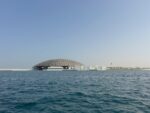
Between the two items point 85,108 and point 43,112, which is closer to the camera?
point 43,112

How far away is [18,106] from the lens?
1700 cm

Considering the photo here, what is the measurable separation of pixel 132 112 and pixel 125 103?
10.6 feet

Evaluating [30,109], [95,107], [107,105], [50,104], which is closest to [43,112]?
[30,109]

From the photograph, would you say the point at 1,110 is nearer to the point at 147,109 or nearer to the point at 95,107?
the point at 95,107

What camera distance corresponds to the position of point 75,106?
16750mm

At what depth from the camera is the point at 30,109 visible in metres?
15.9

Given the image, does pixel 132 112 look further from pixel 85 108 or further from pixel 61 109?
pixel 61 109

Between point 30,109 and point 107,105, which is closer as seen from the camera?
point 30,109

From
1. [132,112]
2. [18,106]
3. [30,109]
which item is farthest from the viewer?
[18,106]

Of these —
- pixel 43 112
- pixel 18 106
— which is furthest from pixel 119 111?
pixel 18 106

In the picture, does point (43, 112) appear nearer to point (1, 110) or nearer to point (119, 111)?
point (1, 110)

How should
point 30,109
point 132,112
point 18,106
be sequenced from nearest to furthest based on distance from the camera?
point 132,112
point 30,109
point 18,106

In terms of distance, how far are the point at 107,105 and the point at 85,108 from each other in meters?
2.02

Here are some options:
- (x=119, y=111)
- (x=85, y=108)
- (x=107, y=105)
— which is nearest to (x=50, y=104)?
(x=85, y=108)
